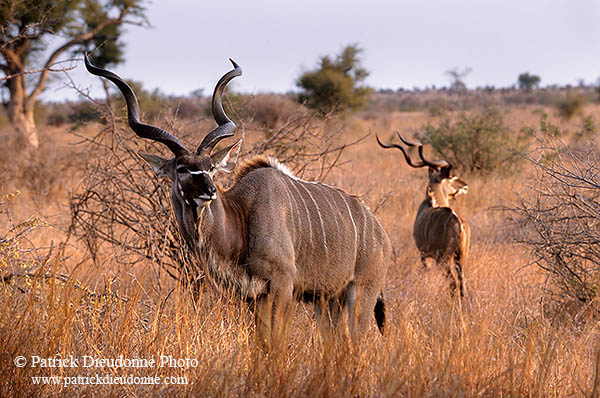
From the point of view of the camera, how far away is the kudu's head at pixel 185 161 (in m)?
3.18

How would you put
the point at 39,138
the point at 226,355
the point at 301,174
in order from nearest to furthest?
the point at 226,355 < the point at 301,174 < the point at 39,138

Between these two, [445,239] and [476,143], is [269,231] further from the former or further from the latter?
[476,143]

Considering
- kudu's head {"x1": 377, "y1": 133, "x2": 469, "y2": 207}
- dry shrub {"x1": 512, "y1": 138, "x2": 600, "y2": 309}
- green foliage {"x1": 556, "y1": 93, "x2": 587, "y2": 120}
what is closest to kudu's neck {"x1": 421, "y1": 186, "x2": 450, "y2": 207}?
kudu's head {"x1": 377, "y1": 133, "x2": 469, "y2": 207}

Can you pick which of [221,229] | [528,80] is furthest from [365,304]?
[528,80]

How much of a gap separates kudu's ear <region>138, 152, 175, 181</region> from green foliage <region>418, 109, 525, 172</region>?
8.39 metres

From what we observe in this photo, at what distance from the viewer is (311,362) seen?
2.70 meters

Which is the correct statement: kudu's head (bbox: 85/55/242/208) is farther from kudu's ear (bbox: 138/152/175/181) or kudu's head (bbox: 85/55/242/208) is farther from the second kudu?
the second kudu

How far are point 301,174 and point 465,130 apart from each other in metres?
6.58

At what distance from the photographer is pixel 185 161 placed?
10.6ft

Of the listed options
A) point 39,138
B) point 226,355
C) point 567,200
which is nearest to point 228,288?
point 226,355

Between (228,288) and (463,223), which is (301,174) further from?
(228,288)

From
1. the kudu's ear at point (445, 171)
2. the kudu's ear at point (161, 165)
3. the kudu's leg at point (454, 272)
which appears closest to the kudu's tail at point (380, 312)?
the kudu's ear at point (161, 165)

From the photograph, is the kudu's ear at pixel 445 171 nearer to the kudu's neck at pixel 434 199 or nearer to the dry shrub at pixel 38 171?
the kudu's neck at pixel 434 199

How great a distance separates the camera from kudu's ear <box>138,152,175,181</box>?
11.1ft
